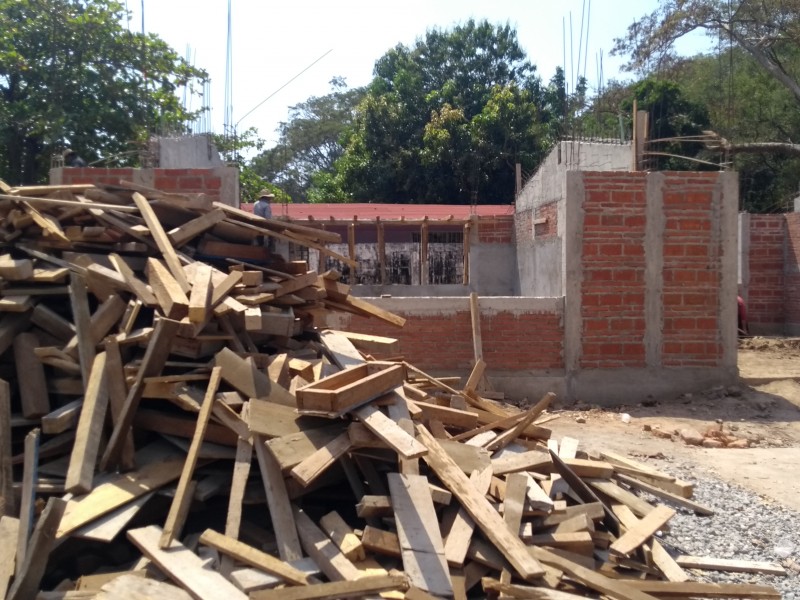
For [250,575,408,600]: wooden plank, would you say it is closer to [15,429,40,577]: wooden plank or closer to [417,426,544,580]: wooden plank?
[417,426,544,580]: wooden plank

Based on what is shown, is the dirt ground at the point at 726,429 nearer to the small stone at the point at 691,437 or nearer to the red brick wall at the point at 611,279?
the small stone at the point at 691,437

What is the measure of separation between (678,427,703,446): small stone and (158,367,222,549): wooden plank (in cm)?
556

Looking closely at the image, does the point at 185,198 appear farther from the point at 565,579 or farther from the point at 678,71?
the point at 678,71

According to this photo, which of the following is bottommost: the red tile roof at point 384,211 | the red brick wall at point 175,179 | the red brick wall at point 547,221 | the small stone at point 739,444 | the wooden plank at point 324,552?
the small stone at point 739,444

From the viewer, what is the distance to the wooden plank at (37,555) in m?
3.69

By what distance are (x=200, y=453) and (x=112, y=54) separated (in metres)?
15.5

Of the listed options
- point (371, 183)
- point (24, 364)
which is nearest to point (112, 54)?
point (371, 183)

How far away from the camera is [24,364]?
490 cm

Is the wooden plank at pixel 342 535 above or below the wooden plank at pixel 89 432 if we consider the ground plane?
below

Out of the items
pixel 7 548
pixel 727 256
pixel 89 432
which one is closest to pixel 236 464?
pixel 89 432

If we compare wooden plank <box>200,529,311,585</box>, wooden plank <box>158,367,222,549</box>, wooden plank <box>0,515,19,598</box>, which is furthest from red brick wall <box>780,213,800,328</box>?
wooden plank <box>0,515,19,598</box>

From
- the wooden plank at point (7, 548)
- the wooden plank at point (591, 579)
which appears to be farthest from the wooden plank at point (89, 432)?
the wooden plank at point (591, 579)

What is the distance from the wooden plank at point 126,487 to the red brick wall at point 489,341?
5827 mm

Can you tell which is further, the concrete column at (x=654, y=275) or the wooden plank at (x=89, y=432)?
the concrete column at (x=654, y=275)
